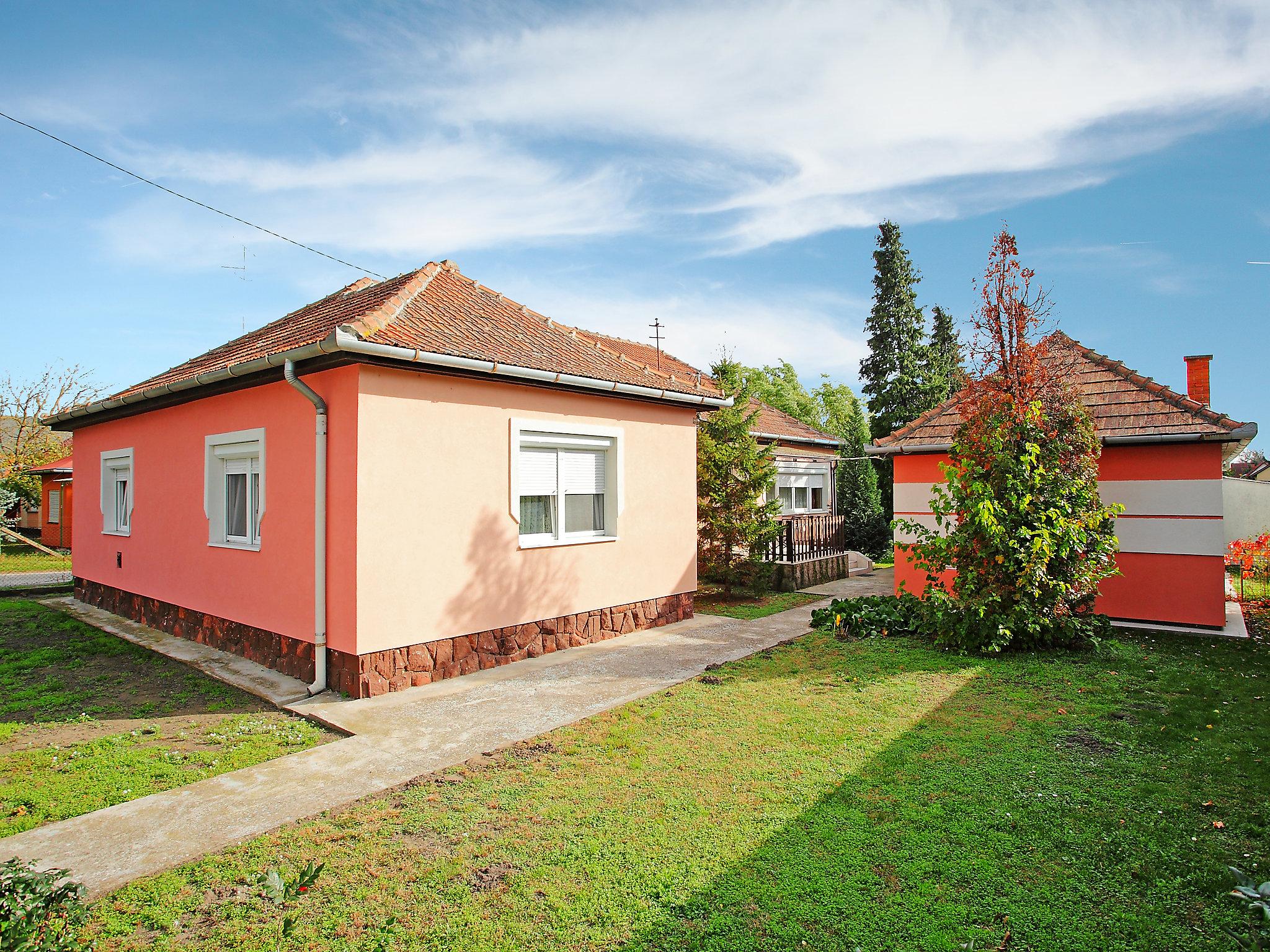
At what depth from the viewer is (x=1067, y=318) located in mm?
8852

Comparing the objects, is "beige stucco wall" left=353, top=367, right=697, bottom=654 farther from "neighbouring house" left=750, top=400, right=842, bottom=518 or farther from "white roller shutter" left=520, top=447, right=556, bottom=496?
"neighbouring house" left=750, top=400, right=842, bottom=518

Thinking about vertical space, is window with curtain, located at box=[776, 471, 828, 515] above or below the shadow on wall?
above

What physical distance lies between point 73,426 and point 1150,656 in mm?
18429

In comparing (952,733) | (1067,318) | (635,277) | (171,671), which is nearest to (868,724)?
(952,733)

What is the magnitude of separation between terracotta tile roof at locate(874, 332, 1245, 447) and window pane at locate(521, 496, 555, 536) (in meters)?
5.95

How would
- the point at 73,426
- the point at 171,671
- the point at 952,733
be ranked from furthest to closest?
1. the point at 73,426
2. the point at 171,671
3. the point at 952,733

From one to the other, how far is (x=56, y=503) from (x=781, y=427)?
29.0 metres

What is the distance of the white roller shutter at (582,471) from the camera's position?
8867 mm

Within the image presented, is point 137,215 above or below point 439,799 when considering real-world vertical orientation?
above

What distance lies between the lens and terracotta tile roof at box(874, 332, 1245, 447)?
9242 mm

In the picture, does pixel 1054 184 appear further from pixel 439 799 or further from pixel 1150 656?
pixel 439 799

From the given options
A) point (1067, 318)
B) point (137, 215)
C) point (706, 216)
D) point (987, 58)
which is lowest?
point (1067, 318)

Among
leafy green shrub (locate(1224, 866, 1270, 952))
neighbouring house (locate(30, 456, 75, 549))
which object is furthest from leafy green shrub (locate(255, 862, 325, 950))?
neighbouring house (locate(30, 456, 75, 549))

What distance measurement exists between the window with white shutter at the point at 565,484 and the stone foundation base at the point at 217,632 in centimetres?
278
